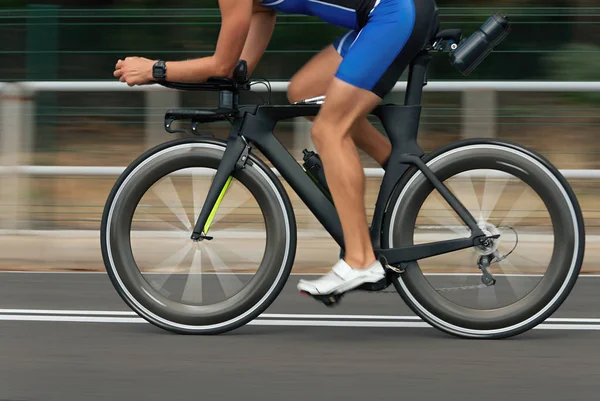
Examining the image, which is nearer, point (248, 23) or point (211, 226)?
point (248, 23)

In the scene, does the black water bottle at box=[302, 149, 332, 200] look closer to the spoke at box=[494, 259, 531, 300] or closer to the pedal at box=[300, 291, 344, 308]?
the pedal at box=[300, 291, 344, 308]

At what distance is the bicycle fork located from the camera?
566 cm

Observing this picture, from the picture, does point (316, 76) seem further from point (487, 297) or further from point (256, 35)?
point (487, 297)

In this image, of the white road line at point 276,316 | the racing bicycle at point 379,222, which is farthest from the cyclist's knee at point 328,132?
the white road line at point 276,316

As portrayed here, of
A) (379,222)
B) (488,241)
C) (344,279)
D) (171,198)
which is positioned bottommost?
(344,279)

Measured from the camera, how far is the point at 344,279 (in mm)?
5551

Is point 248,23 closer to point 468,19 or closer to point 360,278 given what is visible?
point 360,278

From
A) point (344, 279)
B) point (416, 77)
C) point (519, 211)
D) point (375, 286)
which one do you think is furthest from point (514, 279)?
point (416, 77)

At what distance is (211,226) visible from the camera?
575 centimetres

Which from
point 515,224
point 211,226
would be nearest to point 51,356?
point 211,226

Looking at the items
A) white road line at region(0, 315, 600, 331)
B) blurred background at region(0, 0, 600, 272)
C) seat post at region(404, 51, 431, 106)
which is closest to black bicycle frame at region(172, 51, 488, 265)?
seat post at region(404, 51, 431, 106)

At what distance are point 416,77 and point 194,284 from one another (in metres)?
1.30

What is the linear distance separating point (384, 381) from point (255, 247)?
1071 millimetres

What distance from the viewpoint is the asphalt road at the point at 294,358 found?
475cm
